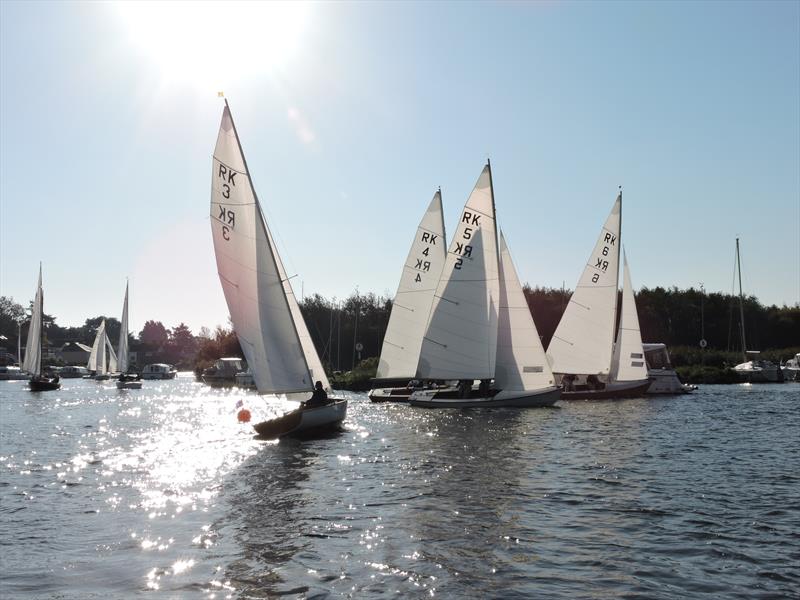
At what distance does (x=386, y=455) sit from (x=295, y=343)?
21.4 ft

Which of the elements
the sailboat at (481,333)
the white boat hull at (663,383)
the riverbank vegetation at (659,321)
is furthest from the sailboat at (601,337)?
the riverbank vegetation at (659,321)

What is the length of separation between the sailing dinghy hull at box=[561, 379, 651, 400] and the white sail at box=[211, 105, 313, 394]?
84.4 feet

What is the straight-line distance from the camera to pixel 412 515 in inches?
623

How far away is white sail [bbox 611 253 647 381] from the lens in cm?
5084

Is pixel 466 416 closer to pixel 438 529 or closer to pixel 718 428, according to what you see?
pixel 718 428

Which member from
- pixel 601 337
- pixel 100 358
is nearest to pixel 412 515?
pixel 601 337

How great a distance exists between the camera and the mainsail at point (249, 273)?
27.8 metres

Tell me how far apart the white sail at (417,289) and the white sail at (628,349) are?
43.4 ft

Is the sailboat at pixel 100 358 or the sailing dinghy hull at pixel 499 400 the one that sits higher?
the sailboat at pixel 100 358

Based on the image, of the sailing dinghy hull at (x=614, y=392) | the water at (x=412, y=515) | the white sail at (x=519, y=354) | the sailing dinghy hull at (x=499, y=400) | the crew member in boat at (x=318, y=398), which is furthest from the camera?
the sailing dinghy hull at (x=614, y=392)

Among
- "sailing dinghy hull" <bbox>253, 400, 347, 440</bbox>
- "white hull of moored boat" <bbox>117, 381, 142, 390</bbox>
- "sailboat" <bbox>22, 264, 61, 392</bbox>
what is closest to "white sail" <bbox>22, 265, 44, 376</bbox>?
"sailboat" <bbox>22, 264, 61, 392</bbox>

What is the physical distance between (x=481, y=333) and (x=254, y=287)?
55.5ft

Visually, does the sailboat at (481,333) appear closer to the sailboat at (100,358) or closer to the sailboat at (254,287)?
the sailboat at (254,287)

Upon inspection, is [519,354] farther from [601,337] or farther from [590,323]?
[601,337]
